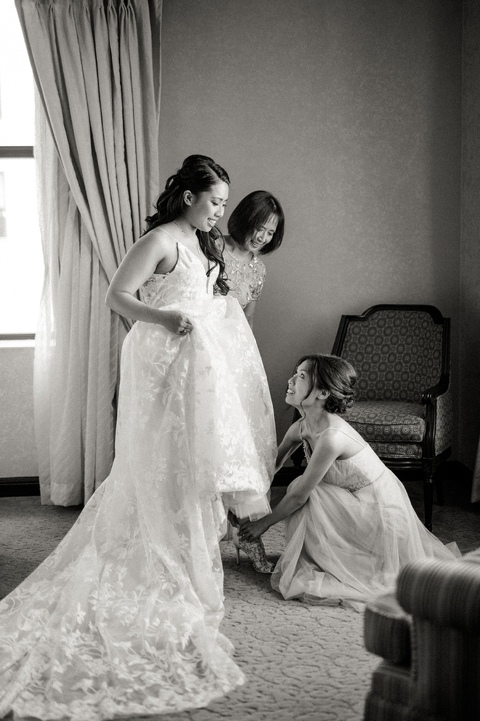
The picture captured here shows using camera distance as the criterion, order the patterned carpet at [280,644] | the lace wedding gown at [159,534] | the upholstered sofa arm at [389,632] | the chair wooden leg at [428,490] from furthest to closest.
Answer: the chair wooden leg at [428,490], the lace wedding gown at [159,534], the patterned carpet at [280,644], the upholstered sofa arm at [389,632]

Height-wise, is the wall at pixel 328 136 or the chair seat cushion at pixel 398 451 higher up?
the wall at pixel 328 136

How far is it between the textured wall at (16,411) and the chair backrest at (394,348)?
1.89 meters

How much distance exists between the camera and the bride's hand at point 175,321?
2918 millimetres

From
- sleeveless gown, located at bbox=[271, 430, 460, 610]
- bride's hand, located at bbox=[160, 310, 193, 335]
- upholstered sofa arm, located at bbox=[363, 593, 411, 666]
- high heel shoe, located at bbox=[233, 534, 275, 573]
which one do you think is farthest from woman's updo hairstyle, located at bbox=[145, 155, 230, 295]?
upholstered sofa arm, located at bbox=[363, 593, 411, 666]

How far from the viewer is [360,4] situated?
4.93 m

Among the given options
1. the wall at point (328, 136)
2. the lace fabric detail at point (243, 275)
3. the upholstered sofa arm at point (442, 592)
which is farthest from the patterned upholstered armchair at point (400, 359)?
the upholstered sofa arm at point (442, 592)

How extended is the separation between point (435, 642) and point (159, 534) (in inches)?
54.1

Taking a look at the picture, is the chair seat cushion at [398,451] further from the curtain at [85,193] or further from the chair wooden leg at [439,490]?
the curtain at [85,193]

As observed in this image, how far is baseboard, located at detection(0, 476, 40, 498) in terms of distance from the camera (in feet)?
16.4

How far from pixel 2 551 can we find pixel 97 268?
1.71 m

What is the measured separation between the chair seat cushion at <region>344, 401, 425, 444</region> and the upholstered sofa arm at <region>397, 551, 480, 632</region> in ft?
8.11

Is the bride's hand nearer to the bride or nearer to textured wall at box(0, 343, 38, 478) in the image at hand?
the bride

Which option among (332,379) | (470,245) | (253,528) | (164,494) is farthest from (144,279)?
(470,245)

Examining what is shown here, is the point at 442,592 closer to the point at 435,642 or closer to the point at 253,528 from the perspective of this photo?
the point at 435,642
